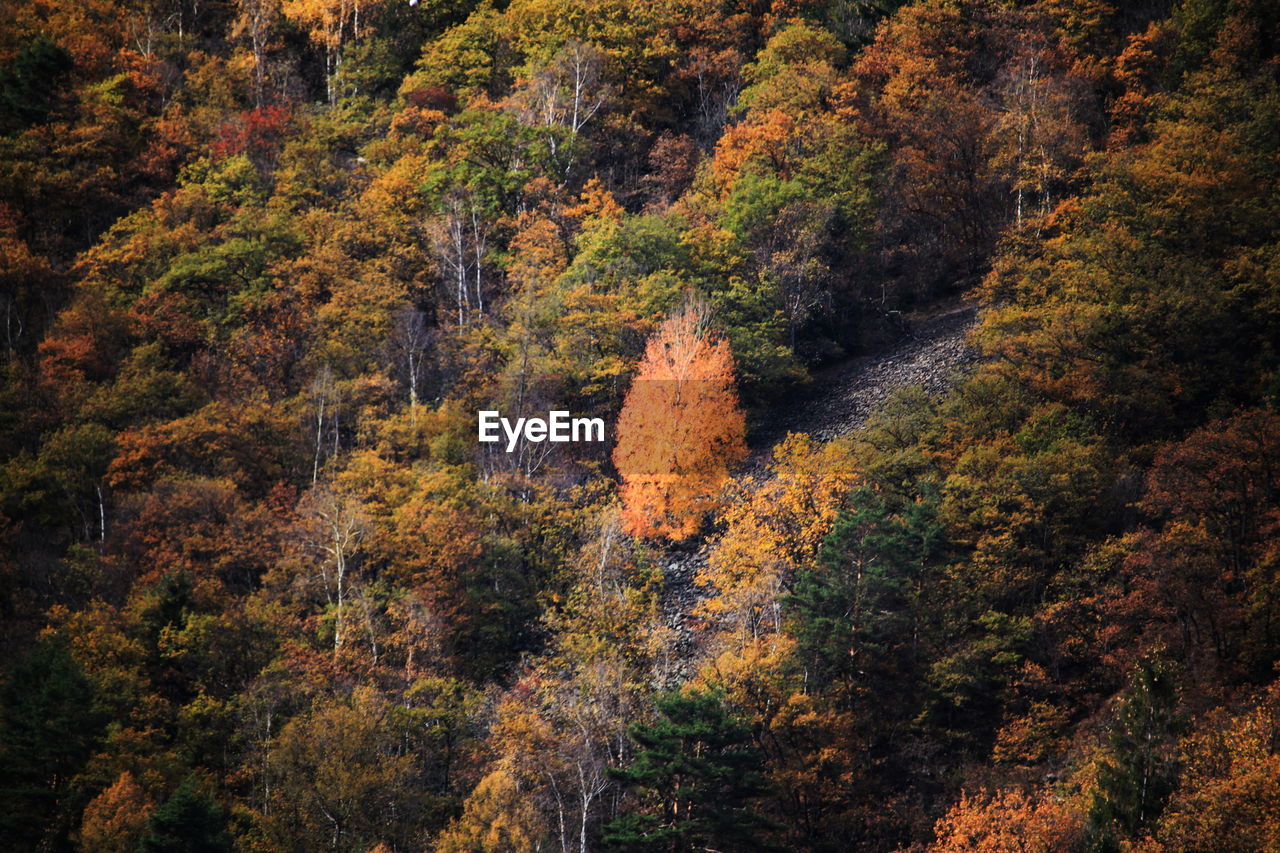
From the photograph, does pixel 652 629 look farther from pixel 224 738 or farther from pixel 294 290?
pixel 294 290

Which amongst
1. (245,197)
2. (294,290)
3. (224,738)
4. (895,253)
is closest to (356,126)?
(245,197)

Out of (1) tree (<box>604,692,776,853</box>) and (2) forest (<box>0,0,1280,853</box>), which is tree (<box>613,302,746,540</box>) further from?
(1) tree (<box>604,692,776,853</box>)

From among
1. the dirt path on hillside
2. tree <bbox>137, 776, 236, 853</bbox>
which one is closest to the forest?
tree <bbox>137, 776, 236, 853</bbox>

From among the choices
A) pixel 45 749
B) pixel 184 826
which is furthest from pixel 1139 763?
pixel 45 749

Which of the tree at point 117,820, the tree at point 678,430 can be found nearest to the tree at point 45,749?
the tree at point 117,820

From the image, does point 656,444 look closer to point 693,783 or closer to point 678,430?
point 678,430
